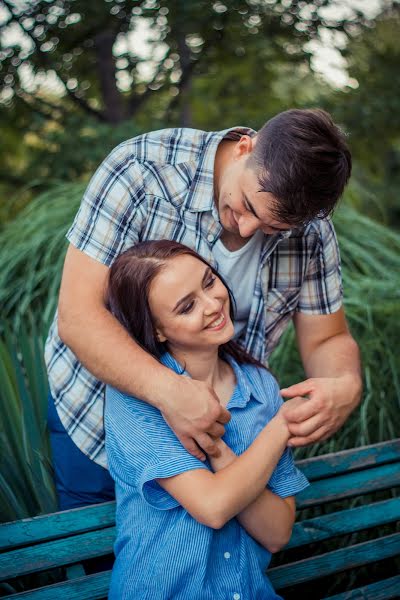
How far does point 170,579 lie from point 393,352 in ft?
5.97

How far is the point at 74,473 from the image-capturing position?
219cm

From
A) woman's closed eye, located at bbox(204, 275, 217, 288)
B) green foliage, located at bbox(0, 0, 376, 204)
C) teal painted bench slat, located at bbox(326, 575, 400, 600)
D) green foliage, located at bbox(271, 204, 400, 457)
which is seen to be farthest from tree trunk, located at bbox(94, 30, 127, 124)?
teal painted bench slat, located at bbox(326, 575, 400, 600)

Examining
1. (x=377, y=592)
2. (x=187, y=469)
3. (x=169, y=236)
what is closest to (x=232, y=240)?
(x=169, y=236)

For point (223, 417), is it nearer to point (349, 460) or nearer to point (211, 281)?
point (211, 281)

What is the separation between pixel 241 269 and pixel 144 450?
66 centimetres

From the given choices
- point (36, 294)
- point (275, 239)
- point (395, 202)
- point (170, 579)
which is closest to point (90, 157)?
point (36, 294)

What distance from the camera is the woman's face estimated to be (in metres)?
1.83

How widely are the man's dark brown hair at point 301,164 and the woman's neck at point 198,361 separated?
41cm

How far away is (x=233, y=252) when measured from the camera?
2.10 m

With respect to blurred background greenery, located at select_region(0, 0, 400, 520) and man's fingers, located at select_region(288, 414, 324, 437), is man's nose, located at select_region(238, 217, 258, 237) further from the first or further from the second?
blurred background greenery, located at select_region(0, 0, 400, 520)

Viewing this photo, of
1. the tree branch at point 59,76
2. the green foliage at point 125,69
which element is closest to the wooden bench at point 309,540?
the green foliage at point 125,69

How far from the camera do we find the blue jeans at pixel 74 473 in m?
2.17

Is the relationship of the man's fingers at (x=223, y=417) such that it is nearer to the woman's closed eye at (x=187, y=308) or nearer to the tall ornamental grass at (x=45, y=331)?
the woman's closed eye at (x=187, y=308)

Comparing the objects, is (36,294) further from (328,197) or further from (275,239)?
(328,197)
